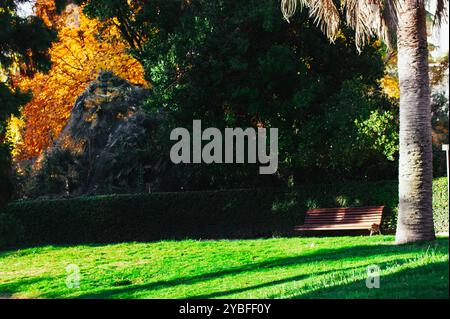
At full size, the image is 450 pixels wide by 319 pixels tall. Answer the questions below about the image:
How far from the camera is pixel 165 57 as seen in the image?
A: 883 inches

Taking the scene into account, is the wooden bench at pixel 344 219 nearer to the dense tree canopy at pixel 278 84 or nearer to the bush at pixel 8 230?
the dense tree canopy at pixel 278 84

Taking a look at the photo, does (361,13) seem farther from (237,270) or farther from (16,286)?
(16,286)

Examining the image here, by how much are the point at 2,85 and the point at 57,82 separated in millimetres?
14788

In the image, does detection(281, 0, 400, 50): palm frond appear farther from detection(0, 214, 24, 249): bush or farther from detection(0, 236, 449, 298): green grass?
detection(0, 214, 24, 249): bush

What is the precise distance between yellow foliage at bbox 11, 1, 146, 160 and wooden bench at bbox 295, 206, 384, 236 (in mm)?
13637

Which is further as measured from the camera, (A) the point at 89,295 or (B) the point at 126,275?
(B) the point at 126,275

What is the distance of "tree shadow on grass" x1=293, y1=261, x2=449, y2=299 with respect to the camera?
7629 mm

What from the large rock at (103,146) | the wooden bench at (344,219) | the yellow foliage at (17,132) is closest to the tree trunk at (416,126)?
the wooden bench at (344,219)

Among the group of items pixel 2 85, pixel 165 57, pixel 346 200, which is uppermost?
pixel 165 57

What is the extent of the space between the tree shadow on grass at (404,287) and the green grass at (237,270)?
0.06ft

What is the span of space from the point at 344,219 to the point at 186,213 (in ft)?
17.9
